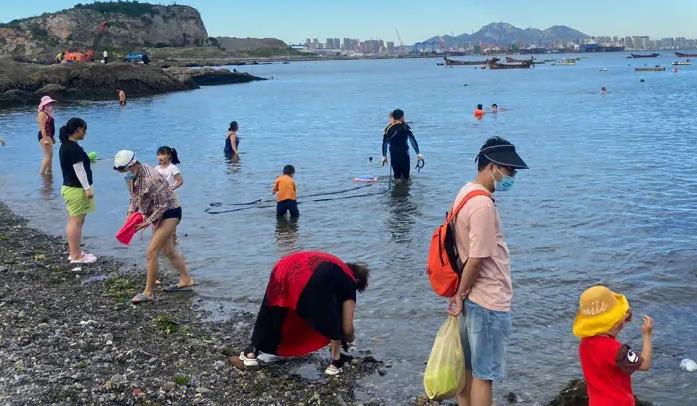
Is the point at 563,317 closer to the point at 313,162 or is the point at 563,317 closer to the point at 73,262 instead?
the point at 73,262

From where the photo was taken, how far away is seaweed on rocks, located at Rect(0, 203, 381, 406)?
22.7 ft

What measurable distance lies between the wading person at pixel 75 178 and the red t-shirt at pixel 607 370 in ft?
27.1

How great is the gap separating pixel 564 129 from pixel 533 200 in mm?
18380

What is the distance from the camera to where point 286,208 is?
15.8 metres

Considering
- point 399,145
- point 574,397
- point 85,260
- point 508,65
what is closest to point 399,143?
point 399,145

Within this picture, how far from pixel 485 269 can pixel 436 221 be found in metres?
10.2

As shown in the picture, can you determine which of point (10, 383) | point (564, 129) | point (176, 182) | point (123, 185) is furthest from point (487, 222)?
point (564, 129)

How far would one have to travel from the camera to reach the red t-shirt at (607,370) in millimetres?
5160

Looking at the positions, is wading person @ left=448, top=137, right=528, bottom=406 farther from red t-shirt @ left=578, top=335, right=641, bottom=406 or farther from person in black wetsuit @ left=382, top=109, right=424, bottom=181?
person in black wetsuit @ left=382, top=109, right=424, bottom=181

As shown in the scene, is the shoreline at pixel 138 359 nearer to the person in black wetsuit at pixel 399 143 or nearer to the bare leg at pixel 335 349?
the bare leg at pixel 335 349

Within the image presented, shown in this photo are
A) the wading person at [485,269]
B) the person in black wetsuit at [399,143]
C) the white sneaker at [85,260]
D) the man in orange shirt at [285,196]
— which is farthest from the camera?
the person in black wetsuit at [399,143]

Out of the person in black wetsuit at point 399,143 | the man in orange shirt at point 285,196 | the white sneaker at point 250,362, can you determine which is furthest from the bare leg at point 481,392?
the person in black wetsuit at point 399,143

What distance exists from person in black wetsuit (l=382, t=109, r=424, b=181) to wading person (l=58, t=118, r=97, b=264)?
27.7 feet

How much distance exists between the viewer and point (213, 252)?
526 inches
